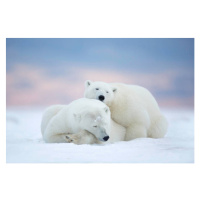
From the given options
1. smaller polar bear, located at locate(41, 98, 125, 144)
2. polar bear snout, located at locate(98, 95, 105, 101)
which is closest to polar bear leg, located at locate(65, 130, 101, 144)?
smaller polar bear, located at locate(41, 98, 125, 144)

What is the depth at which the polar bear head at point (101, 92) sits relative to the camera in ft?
21.9

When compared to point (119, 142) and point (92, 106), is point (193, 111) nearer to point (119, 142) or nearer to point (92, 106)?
point (119, 142)

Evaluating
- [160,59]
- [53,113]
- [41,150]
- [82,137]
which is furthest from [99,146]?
[160,59]

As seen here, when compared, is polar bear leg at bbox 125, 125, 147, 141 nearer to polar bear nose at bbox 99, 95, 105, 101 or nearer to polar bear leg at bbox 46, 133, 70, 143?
polar bear nose at bbox 99, 95, 105, 101

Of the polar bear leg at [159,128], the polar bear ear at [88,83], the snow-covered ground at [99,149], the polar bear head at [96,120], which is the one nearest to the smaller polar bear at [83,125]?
the polar bear head at [96,120]

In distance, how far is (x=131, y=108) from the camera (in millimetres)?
6992

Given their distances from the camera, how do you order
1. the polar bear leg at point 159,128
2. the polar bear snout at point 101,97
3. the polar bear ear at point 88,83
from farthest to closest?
the polar bear leg at point 159,128, the polar bear ear at point 88,83, the polar bear snout at point 101,97

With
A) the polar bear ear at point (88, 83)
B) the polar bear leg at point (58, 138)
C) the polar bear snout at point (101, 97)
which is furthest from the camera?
the polar bear ear at point (88, 83)

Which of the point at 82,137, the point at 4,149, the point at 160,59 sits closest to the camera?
the point at 82,137

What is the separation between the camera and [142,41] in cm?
681

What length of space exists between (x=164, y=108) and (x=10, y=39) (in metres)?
3.01

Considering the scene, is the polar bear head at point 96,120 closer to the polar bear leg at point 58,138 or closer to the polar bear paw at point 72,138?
the polar bear paw at point 72,138

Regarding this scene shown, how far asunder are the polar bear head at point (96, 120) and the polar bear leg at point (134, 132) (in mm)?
758

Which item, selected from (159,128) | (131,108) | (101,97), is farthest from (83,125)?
(159,128)
